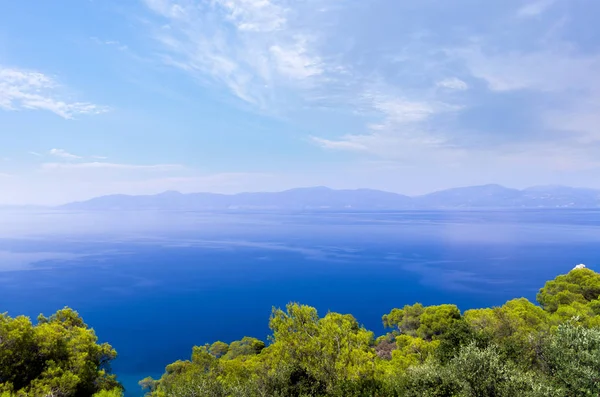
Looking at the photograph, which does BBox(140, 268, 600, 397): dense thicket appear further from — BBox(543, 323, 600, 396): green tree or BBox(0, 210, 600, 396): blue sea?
BBox(0, 210, 600, 396): blue sea

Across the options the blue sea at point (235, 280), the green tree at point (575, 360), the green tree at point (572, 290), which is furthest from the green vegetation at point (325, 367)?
the blue sea at point (235, 280)

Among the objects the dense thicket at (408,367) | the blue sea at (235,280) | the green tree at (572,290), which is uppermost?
the dense thicket at (408,367)

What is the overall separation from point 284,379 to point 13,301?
75267 mm

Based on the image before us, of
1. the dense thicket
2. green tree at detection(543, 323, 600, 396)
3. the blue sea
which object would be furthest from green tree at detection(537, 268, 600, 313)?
the blue sea

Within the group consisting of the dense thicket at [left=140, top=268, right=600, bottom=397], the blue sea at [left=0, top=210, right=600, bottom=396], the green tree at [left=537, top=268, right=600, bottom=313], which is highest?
the dense thicket at [left=140, top=268, right=600, bottom=397]

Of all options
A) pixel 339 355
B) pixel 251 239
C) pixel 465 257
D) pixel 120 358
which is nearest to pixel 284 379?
pixel 339 355

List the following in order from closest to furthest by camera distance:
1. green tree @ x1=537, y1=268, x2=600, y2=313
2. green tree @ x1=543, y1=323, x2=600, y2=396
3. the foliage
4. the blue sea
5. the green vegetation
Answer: green tree @ x1=543, y1=323, x2=600, y2=396 → the green vegetation → the foliage → green tree @ x1=537, y1=268, x2=600, y2=313 → the blue sea

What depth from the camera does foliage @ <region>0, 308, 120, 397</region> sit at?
15242 mm

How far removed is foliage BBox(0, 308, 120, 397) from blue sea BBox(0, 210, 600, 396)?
23742mm

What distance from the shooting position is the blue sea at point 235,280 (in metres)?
56.6

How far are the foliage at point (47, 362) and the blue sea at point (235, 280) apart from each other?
23742 mm

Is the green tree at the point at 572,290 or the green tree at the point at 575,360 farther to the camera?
the green tree at the point at 572,290

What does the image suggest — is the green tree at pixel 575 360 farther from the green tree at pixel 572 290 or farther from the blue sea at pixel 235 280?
the blue sea at pixel 235 280

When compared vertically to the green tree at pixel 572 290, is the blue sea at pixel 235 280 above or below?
below
